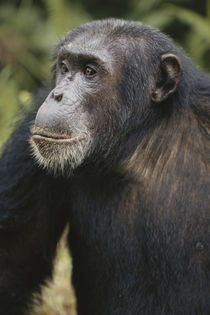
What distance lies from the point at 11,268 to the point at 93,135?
1.26 m

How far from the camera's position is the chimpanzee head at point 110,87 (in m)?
4.00

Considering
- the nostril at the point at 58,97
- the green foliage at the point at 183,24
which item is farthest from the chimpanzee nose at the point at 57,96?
the green foliage at the point at 183,24

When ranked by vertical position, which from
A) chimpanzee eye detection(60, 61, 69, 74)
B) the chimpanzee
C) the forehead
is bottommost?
the chimpanzee

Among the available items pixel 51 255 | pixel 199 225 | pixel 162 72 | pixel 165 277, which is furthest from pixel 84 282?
pixel 162 72

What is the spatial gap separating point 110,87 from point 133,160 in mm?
516

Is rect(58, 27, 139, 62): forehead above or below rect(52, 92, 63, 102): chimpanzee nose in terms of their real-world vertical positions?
above

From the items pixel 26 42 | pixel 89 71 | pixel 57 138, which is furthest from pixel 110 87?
pixel 26 42

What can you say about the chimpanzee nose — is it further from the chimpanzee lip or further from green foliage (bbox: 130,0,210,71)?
green foliage (bbox: 130,0,210,71)

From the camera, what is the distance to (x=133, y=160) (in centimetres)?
417

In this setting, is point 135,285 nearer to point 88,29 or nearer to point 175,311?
point 175,311

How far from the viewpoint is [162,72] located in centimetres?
410

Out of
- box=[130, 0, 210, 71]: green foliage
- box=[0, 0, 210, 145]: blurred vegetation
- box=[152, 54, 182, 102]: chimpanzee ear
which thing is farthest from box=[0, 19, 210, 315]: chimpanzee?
box=[0, 0, 210, 145]: blurred vegetation

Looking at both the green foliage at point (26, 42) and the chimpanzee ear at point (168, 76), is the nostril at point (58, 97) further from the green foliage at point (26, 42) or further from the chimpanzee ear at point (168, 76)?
the green foliage at point (26, 42)

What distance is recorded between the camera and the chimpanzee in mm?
4000
